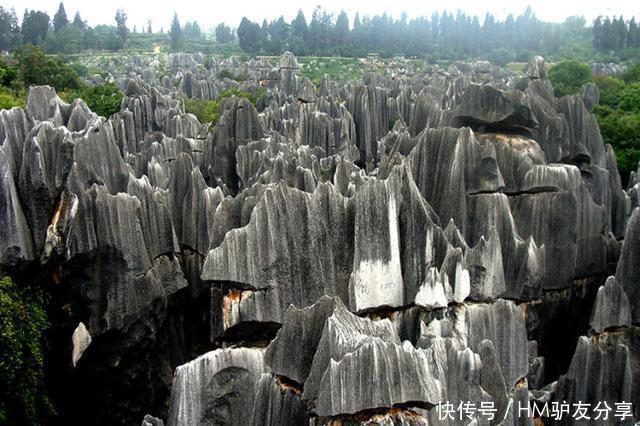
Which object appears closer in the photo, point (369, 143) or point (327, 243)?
point (327, 243)

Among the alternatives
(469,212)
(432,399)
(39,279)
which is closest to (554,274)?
(469,212)

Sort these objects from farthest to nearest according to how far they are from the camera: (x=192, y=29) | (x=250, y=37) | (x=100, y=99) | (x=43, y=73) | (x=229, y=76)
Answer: (x=192, y=29) < (x=250, y=37) < (x=229, y=76) < (x=43, y=73) < (x=100, y=99)

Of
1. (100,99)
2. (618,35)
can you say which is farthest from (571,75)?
(618,35)

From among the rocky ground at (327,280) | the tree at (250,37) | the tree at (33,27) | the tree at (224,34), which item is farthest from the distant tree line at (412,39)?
the rocky ground at (327,280)

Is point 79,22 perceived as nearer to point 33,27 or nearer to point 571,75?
point 33,27

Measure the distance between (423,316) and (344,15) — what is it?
102 m

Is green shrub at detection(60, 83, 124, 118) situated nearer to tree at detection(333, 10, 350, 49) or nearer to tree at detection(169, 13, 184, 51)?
tree at detection(333, 10, 350, 49)

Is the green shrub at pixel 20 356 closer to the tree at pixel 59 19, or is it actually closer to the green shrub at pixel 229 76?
the green shrub at pixel 229 76

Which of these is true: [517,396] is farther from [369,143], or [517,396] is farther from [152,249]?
[369,143]

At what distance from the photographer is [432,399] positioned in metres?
7.50

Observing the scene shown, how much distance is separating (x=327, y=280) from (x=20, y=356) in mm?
5045

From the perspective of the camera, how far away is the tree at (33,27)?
280ft

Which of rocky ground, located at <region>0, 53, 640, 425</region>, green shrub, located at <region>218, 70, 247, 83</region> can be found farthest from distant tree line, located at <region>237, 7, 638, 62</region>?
rocky ground, located at <region>0, 53, 640, 425</region>

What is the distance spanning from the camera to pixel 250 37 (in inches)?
3935
